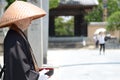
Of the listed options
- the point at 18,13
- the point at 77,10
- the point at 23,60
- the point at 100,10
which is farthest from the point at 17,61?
the point at 100,10

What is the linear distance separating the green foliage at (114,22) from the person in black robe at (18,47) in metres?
34.6

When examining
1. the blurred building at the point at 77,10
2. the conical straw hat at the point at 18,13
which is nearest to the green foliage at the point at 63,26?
the blurred building at the point at 77,10

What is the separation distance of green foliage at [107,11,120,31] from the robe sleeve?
114 ft

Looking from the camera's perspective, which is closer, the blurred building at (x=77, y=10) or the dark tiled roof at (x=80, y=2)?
the dark tiled roof at (x=80, y=2)

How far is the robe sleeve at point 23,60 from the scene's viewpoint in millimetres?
3764

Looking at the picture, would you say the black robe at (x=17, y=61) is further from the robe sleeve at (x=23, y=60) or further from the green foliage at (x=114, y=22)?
the green foliage at (x=114, y=22)

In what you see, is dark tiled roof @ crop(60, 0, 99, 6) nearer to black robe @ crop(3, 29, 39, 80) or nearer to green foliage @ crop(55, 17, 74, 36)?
green foliage @ crop(55, 17, 74, 36)

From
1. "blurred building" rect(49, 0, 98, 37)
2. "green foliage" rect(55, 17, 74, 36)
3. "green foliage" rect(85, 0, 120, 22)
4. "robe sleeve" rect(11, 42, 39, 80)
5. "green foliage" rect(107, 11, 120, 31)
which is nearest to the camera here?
"robe sleeve" rect(11, 42, 39, 80)

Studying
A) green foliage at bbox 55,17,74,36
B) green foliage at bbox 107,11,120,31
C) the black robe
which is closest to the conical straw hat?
the black robe

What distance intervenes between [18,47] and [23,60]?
124mm

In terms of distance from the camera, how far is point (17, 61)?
12.3 ft

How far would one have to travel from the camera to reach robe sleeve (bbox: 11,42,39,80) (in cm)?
376

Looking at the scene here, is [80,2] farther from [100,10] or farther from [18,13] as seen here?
[18,13]

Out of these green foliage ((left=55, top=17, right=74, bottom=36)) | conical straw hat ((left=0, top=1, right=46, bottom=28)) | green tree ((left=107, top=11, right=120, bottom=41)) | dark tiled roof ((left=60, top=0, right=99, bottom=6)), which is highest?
dark tiled roof ((left=60, top=0, right=99, bottom=6))
